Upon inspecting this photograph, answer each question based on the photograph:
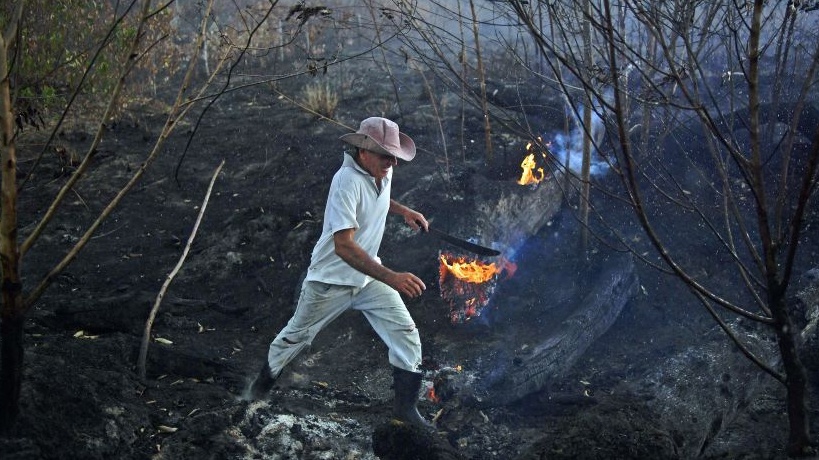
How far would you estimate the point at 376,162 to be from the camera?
14.2 feet

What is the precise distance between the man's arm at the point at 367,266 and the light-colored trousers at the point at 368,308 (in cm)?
44

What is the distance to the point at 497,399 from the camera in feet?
16.4

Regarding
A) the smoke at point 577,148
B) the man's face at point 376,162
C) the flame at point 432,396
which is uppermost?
the smoke at point 577,148

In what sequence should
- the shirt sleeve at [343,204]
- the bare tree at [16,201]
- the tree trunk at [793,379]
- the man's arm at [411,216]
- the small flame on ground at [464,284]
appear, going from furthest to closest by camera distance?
1. the small flame on ground at [464,284]
2. the man's arm at [411,216]
3. the shirt sleeve at [343,204]
4. the bare tree at [16,201]
5. the tree trunk at [793,379]

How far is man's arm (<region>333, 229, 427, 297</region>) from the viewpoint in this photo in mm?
3992

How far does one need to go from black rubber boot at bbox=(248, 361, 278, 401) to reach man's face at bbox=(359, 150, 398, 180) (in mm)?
1539

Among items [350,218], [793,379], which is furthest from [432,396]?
[793,379]

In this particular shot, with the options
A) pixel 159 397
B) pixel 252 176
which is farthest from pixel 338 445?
pixel 252 176

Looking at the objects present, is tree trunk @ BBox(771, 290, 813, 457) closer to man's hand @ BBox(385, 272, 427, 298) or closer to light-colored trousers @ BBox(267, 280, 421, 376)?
man's hand @ BBox(385, 272, 427, 298)

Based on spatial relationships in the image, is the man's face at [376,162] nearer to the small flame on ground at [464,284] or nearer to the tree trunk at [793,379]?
the small flame on ground at [464,284]

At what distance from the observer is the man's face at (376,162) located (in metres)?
4.31

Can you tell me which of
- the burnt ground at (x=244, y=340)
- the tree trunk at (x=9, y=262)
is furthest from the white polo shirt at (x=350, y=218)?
the tree trunk at (x=9, y=262)

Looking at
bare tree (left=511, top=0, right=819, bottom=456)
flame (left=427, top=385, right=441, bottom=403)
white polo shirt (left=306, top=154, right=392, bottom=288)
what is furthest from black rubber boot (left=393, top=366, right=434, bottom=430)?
bare tree (left=511, top=0, right=819, bottom=456)

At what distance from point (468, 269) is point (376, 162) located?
2077mm
